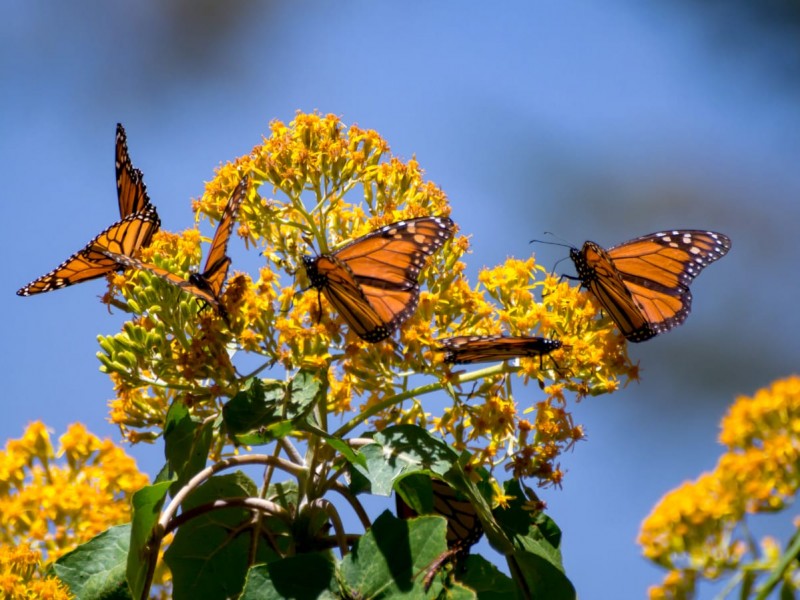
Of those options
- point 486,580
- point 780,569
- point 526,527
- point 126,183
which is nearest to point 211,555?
point 486,580

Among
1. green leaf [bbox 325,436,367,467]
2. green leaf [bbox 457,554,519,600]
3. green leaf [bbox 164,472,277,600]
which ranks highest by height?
green leaf [bbox 325,436,367,467]

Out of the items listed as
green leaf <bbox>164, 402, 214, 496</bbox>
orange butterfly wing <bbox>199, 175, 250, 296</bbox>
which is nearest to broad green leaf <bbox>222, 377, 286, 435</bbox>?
green leaf <bbox>164, 402, 214, 496</bbox>

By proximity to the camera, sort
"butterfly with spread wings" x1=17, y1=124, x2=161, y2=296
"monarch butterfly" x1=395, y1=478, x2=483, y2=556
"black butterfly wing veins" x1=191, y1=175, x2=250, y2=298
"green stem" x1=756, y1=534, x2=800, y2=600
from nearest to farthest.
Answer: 1. "green stem" x1=756, y1=534, x2=800, y2=600
2. "monarch butterfly" x1=395, y1=478, x2=483, y2=556
3. "black butterfly wing veins" x1=191, y1=175, x2=250, y2=298
4. "butterfly with spread wings" x1=17, y1=124, x2=161, y2=296

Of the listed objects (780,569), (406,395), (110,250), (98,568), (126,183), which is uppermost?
(126,183)

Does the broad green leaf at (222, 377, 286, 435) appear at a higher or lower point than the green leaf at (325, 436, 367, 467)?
higher

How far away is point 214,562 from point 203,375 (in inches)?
19.5

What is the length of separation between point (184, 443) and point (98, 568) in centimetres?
37

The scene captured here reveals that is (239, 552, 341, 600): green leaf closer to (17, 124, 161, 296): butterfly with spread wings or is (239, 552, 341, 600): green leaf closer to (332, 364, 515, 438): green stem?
(332, 364, 515, 438): green stem

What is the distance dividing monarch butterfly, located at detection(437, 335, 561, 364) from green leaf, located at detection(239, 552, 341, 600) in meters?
0.58

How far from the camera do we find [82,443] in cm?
343

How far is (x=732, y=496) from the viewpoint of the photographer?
2.58 meters

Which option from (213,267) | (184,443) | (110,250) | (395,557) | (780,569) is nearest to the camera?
(780,569)

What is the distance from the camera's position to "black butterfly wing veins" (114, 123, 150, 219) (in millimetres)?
3389

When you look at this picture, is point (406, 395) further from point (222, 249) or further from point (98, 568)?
point (98, 568)
